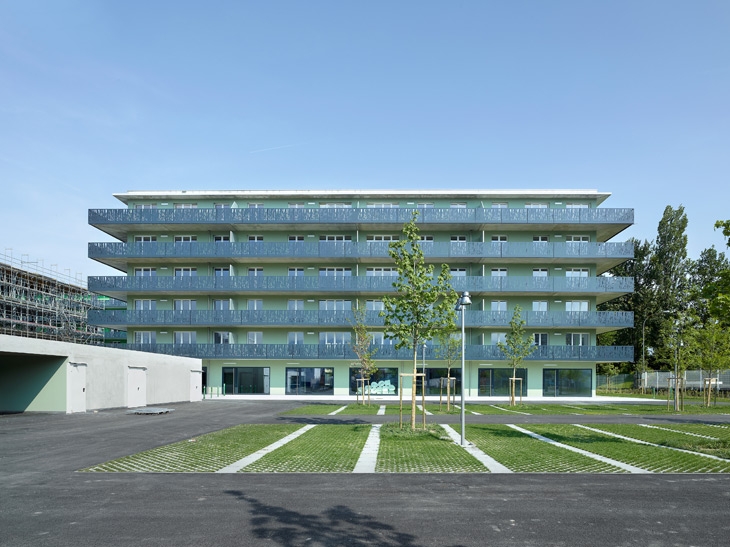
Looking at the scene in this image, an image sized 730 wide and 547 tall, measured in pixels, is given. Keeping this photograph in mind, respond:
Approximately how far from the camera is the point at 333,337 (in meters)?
50.8

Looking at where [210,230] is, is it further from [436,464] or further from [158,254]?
[436,464]

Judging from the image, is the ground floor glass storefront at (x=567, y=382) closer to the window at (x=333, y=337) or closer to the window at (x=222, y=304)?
the window at (x=333, y=337)

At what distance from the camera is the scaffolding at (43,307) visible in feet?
179

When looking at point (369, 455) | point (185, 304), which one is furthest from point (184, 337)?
point (369, 455)

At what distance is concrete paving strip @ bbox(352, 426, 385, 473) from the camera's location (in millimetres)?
13367

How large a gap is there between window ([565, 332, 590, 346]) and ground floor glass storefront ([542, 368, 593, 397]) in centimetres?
234

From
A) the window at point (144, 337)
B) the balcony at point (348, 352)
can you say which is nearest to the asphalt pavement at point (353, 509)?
the balcony at point (348, 352)

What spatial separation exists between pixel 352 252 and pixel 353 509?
4079 cm

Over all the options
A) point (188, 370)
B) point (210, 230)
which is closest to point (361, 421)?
point (188, 370)

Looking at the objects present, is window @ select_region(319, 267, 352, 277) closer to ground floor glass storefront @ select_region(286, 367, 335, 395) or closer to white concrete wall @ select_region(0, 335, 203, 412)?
ground floor glass storefront @ select_region(286, 367, 335, 395)

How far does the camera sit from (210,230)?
52656 mm

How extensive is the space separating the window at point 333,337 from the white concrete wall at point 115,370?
11.0 meters

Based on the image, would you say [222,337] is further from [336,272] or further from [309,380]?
[336,272]

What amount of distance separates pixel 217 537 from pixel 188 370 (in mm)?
37958
